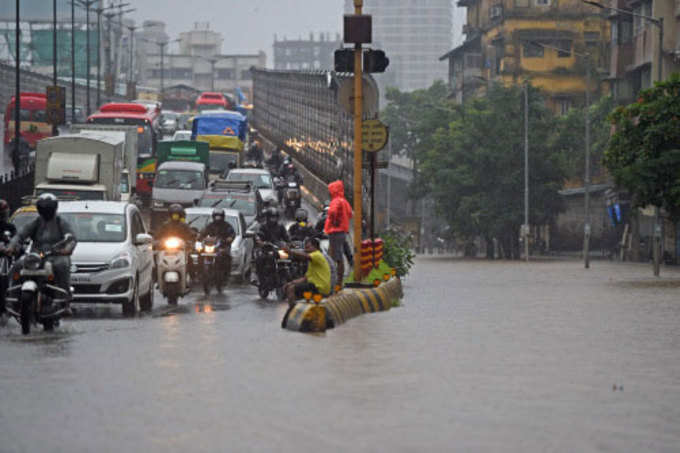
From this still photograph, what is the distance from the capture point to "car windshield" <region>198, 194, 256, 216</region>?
121ft

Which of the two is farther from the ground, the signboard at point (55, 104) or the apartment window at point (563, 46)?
the apartment window at point (563, 46)

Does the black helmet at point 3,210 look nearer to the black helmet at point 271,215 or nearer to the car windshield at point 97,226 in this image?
the car windshield at point 97,226

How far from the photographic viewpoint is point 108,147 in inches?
1578

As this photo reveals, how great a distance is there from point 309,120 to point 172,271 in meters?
53.2

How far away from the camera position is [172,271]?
879 inches

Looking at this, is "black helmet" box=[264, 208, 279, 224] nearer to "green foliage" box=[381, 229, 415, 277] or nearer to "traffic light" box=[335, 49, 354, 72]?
"traffic light" box=[335, 49, 354, 72]

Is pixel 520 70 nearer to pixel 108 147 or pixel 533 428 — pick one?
pixel 108 147

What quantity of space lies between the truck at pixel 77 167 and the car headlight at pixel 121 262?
1892 cm

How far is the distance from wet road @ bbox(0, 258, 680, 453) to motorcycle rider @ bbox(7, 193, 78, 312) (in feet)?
2.35

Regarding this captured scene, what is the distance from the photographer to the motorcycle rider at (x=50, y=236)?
16922 millimetres

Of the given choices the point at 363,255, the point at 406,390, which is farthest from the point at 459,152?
the point at 406,390

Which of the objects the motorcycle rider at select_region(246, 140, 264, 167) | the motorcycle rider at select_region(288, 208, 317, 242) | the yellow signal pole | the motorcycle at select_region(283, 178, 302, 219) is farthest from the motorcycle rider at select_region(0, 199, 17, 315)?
the motorcycle rider at select_region(246, 140, 264, 167)

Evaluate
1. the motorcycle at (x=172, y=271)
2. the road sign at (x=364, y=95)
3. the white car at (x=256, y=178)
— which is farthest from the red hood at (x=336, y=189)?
the white car at (x=256, y=178)

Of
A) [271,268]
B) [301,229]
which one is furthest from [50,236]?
[301,229]
